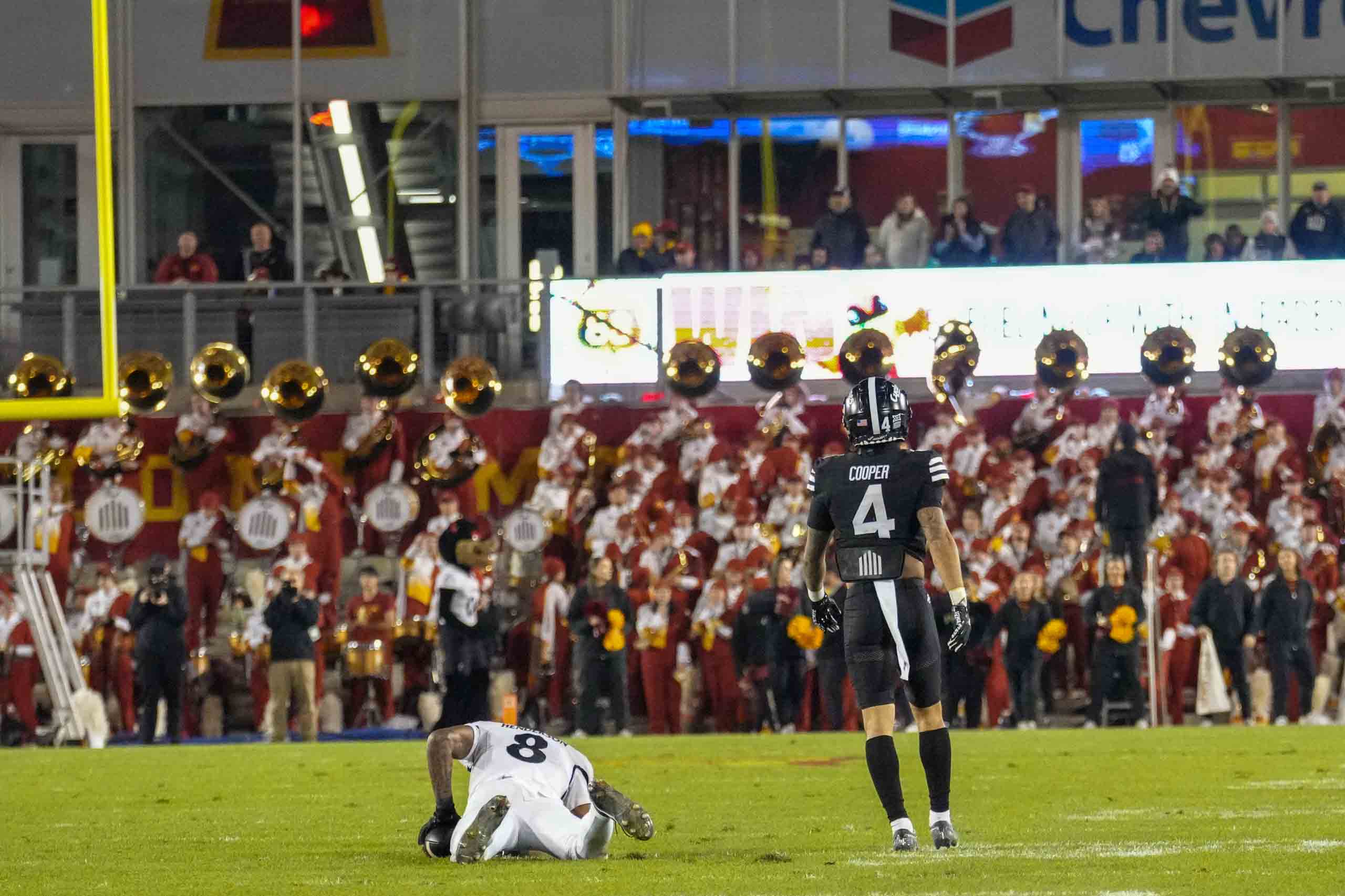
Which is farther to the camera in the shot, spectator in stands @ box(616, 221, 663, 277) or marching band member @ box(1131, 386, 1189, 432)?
spectator in stands @ box(616, 221, 663, 277)

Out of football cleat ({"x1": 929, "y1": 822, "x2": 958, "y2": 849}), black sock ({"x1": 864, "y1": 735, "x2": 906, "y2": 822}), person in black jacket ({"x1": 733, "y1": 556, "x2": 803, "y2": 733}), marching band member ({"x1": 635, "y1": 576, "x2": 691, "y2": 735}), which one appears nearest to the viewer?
black sock ({"x1": 864, "y1": 735, "x2": 906, "y2": 822})

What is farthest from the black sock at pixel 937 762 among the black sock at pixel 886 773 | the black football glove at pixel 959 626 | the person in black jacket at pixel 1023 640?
the person in black jacket at pixel 1023 640

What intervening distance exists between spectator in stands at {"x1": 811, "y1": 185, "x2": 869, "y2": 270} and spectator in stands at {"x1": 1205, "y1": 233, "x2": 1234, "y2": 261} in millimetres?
3380

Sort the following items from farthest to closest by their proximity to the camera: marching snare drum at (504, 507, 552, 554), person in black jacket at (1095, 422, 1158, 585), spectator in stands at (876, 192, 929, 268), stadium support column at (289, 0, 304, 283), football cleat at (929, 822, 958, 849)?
stadium support column at (289, 0, 304, 283) → spectator in stands at (876, 192, 929, 268) → marching snare drum at (504, 507, 552, 554) → person in black jacket at (1095, 422, 1158, 585) → football cleat at (929, 822, 958, 849)

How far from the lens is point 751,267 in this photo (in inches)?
1027

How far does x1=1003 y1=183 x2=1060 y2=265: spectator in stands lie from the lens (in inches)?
933

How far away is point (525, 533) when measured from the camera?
21.6m

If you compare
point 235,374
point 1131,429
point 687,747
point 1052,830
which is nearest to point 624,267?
point 235,374

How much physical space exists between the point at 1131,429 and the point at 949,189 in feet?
24.8

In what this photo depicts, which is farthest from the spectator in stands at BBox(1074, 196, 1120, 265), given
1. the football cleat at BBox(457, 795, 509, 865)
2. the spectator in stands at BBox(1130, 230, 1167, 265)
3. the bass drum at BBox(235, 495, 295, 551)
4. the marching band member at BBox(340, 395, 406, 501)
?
the football cleat at BBox(457, 795, 509, 865)

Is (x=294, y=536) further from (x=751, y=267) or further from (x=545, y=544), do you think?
(x=751, y=267)

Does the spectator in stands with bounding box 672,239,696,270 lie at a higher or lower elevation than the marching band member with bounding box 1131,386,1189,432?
higher

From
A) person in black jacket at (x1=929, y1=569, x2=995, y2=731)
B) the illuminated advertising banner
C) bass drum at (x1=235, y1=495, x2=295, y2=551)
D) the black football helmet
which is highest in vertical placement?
the illuminated advertising banner

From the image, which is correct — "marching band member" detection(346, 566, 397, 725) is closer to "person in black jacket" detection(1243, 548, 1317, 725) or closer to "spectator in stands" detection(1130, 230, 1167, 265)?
"person in black jacket" detection(1243, 548, 1317, 725)
